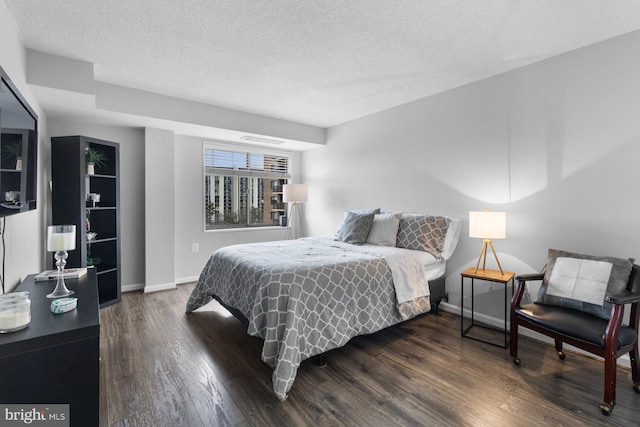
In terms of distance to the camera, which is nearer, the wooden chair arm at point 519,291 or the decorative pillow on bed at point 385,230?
the wooden chair arm at point 519,291

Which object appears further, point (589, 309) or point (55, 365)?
point (589, 309)

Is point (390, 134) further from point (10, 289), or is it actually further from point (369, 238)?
point (10, 289)

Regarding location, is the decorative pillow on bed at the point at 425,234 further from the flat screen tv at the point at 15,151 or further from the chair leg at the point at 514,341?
the flat screen tv at the point at 15,151

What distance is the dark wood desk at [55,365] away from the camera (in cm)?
114

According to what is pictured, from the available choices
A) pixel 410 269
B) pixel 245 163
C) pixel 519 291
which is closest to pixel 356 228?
pixel 410 269

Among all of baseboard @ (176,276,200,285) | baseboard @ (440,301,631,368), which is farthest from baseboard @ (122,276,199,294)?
baseboard @ (440,301,631,368)

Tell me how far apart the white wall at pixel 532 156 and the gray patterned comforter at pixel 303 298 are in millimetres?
1216

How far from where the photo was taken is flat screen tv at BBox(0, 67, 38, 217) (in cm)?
151

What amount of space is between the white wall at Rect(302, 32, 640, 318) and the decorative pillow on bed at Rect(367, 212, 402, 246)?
48 centimetres

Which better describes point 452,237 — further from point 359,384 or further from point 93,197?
point 93,197

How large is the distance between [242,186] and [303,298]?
358 cm

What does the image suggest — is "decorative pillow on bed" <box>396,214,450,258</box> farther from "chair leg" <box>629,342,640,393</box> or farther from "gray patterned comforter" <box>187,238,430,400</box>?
"chair leg" <box>629,342,640,393</box>

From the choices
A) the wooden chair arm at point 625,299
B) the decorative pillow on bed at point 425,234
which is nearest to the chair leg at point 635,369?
the wooden chair arm at point 625,299

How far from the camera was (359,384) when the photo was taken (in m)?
2.12
